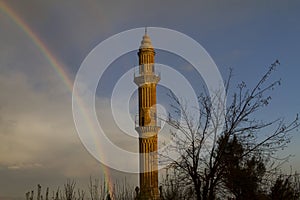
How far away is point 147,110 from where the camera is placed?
34.1 meters

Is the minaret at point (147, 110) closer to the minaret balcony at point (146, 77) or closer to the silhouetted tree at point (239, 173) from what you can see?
the minaret balcony at point (146, 77)

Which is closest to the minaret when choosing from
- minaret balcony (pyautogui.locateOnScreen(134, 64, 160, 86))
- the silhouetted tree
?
minaret balcony (pyautogui.locateOnScreen(134, 64, 160, 86))

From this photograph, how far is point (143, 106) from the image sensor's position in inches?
1355

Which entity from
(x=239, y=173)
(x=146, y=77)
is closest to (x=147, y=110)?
(x=146, y=77)

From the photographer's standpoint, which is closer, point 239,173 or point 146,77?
point 239,173

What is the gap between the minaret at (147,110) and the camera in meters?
32.6

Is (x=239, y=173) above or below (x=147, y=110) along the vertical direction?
below

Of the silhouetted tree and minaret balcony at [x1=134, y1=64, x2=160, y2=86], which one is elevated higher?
minaret balcony at [x1=134, y1=64, x2=160, y2=86]

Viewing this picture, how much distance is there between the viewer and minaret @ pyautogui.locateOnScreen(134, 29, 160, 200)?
107 feet

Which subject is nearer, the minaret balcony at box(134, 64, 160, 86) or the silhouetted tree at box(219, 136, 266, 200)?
the silhouetted tree at box(219, 136, 266, 200)

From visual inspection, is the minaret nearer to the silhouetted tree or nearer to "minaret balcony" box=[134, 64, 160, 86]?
"minaret balcony" box=[134, 64, 160, 86]

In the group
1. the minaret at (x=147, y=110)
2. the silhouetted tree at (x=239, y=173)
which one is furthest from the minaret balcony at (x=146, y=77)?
the silhouetted tree at (x=239, y=173)

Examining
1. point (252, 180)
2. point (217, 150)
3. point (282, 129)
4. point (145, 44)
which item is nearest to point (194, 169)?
point (217, 150)

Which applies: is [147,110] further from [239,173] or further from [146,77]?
[239,173]
